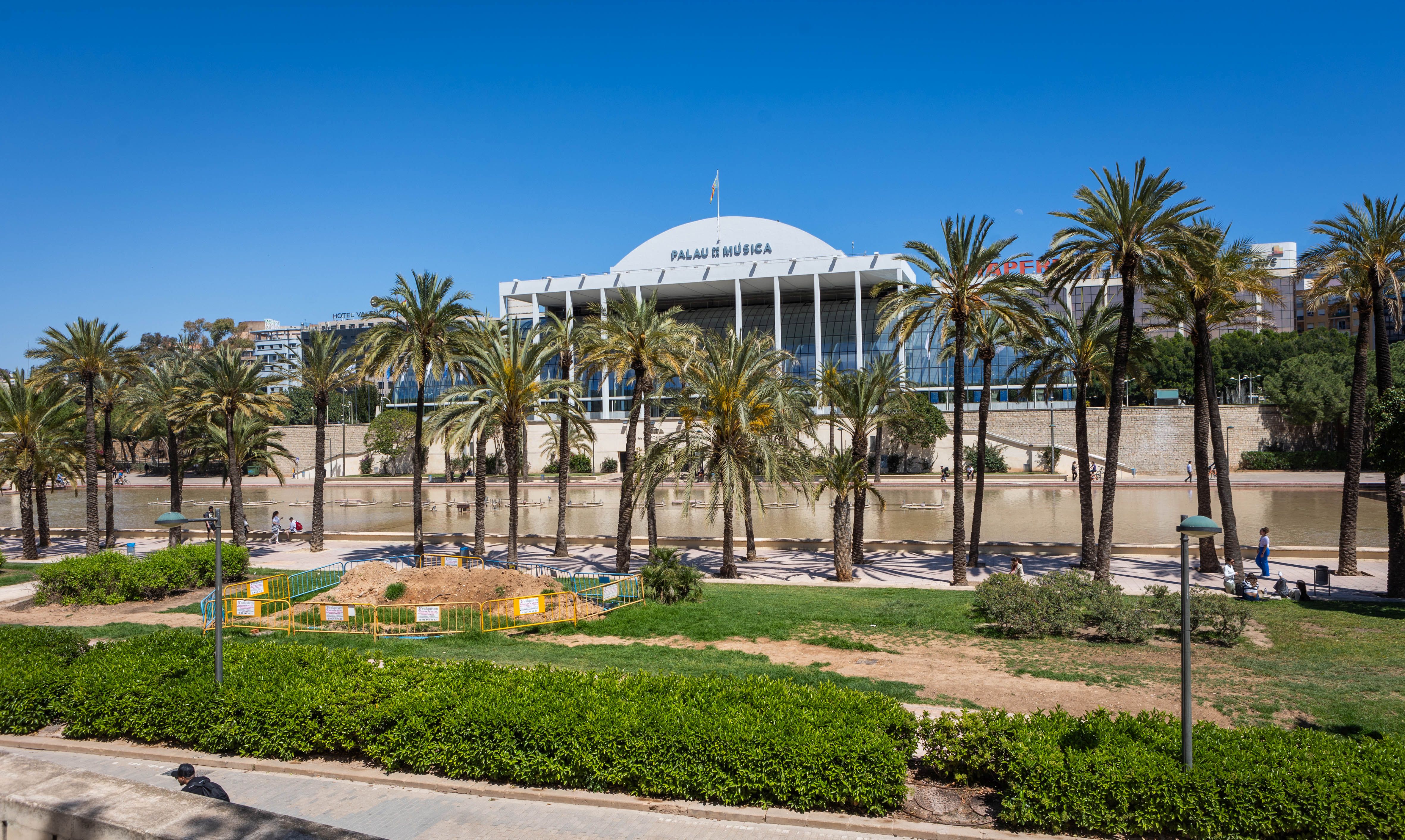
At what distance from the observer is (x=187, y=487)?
241 feet

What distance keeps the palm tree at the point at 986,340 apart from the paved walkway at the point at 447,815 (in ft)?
53.8

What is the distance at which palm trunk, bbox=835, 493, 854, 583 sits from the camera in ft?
79.8

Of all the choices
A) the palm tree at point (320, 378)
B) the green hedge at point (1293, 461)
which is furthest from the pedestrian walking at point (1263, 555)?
the green hedge at point (1293, 461)

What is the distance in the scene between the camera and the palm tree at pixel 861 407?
26.7 metres

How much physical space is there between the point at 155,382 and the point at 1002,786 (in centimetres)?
3671

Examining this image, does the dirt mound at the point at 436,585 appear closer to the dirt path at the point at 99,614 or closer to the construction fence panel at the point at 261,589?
the construction fence panel at the point at 261,589

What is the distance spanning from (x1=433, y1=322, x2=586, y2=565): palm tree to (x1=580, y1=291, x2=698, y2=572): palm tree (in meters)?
1.80

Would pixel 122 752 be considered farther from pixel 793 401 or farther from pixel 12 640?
pixel 793 401

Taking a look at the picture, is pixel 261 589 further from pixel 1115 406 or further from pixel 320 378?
pixel 1115 406

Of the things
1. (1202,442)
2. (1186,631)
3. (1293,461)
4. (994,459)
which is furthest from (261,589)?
(1293,461)

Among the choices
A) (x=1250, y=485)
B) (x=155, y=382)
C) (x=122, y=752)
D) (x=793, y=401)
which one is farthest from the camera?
(x=1250, y=485)

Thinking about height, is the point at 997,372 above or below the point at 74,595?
above

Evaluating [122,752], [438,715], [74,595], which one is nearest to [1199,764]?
[438,715]

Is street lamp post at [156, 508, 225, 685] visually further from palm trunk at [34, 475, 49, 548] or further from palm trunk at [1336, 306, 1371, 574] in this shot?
palm trunk at [1336, 306, 1371, 574]
